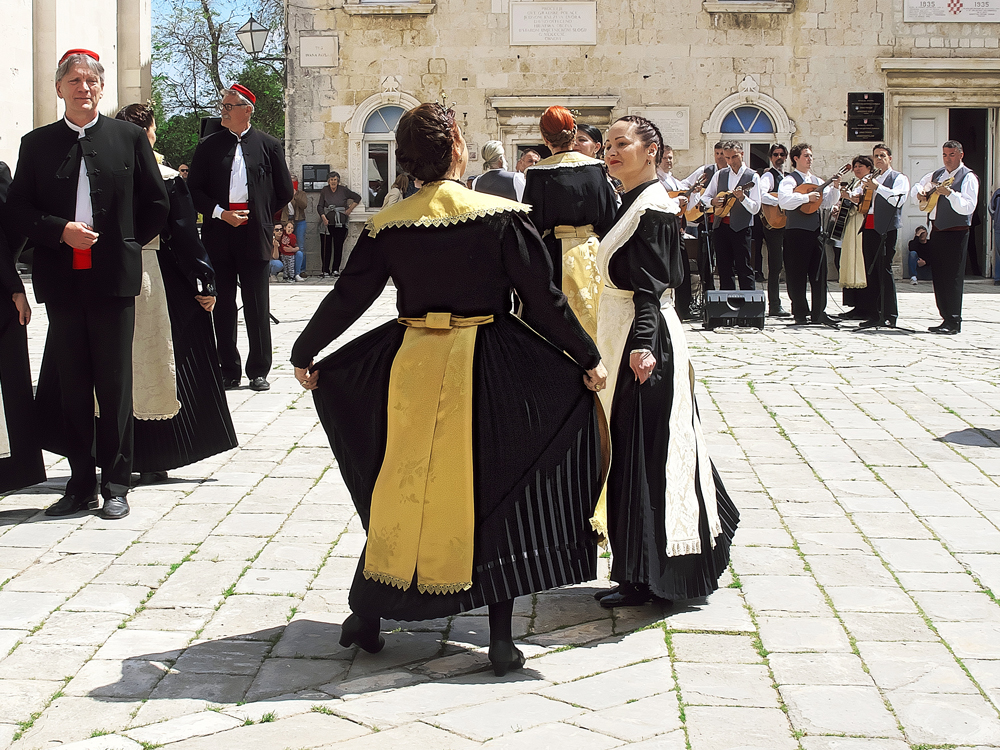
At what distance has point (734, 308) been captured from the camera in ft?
44.6

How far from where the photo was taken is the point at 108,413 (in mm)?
5785

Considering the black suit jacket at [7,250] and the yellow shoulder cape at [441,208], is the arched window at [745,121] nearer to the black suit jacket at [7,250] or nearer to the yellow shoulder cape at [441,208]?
the black suit jacket at [7,250]

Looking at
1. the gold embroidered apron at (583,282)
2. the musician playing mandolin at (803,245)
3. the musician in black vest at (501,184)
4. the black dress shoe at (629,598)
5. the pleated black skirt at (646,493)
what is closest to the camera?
the pleated black skirt at (646,493)

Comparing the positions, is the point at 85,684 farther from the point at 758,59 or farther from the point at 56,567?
the point at 758,59

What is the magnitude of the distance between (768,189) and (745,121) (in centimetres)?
753

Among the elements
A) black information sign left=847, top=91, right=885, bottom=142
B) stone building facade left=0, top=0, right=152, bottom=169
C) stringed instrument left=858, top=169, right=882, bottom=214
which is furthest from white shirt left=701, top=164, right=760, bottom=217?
stone building facade left=0, top=0, right=152, bottom=169

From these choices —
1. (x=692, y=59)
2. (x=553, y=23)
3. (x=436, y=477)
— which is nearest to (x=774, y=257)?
(x=692, y=59)

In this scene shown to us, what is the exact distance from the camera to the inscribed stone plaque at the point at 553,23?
21141 mm

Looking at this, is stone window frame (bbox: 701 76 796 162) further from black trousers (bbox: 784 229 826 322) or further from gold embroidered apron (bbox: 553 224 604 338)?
gold embroidered apron (bbox: 553 224 604 338)

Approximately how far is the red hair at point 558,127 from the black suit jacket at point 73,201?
79.5 inches

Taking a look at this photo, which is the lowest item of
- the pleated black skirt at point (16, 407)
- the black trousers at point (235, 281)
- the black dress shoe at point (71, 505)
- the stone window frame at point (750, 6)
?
the black dress shoe at point (71, 505)

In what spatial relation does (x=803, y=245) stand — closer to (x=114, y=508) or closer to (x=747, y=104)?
(x=747, y=104)

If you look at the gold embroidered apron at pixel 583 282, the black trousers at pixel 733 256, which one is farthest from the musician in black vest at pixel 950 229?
the gold embroidered apron at pixel 583 282

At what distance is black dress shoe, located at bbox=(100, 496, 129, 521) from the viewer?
5664 mm
